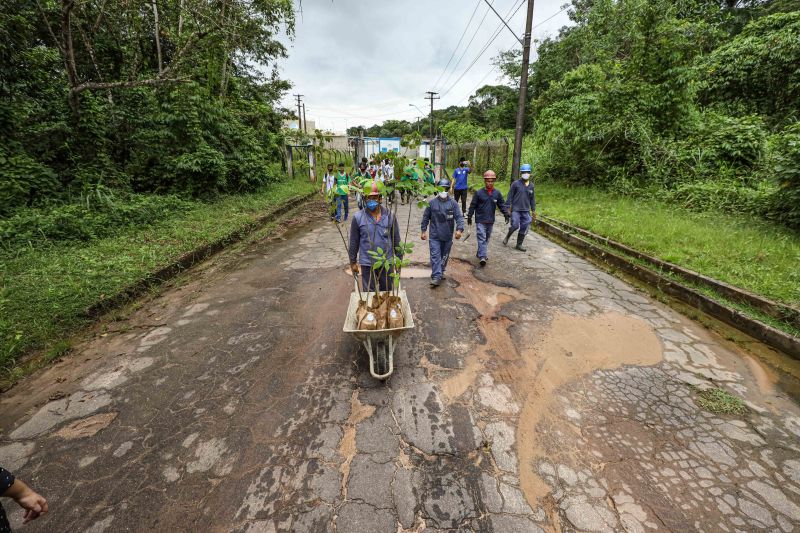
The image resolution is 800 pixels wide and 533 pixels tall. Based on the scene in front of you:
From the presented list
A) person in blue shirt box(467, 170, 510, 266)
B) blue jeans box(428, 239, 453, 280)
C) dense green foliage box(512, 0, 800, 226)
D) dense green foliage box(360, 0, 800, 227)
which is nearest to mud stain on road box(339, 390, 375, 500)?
blue jeans box(428, 239, 453, 280)

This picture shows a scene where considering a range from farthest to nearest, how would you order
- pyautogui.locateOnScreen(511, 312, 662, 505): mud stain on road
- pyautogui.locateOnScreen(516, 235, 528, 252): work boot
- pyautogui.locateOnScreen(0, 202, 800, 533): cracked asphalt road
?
pyautogui.locateOnScreen(516, 235, 528, 252): work boot < pyautogui.locateOnScreen(511, 312, 662, 505): mud stain on road < pyautogui.locateOnScreen(0, 202, 800, 533): cracked asphalt road

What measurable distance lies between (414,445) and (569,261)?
5.58 metres

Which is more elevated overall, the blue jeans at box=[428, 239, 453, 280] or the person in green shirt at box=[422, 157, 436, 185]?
the person in green shirt at box=[422, 157, 436, 185]

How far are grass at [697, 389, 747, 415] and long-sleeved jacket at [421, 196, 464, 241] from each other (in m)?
3.49

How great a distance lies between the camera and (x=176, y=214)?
887 cm

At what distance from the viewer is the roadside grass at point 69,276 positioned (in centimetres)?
370

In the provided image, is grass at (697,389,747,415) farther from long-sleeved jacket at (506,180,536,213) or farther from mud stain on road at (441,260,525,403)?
long-sleeved jacket at (506,180,536,213)

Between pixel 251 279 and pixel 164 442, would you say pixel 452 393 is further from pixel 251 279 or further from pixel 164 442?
pixel 251 279

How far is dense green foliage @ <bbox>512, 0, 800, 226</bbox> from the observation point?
9.32 meters

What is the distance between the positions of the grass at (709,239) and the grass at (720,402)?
2250 millimetres

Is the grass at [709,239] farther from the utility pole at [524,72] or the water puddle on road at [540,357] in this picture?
the utility pole at [524,72]

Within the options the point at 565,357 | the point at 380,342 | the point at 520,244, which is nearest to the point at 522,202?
the point at 520,244

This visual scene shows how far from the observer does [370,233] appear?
12.5 feet

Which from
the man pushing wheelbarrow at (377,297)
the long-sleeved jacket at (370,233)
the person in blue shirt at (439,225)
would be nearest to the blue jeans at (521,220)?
the person in blue shirt at (439,225)
